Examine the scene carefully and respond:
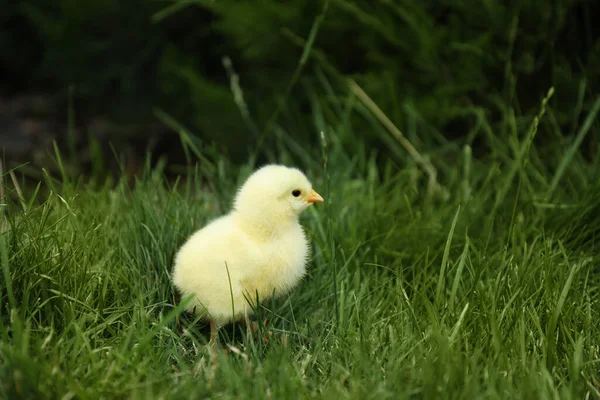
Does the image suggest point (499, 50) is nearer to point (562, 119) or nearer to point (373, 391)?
point (562, 119)

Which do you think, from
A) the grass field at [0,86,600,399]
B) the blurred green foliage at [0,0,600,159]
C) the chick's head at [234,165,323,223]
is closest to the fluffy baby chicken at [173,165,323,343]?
the chick's head at [234,165,323,223]

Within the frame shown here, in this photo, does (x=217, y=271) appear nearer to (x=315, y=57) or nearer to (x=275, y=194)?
(x=275, y=194)

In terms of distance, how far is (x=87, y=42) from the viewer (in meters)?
6.34

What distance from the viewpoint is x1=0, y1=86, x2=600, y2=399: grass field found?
210 cm

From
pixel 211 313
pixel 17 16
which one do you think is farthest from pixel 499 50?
pixel 17 16

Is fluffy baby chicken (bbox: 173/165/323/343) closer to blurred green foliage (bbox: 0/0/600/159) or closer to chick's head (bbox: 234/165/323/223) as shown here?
Result: chick's head (bbox: 234/165/323/223)

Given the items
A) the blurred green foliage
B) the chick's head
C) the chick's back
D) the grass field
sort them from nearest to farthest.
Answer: the grass field < the chick's back < the chick's head < the blurred green foliage

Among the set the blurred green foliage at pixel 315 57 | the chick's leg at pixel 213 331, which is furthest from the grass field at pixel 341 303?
the blurred green foliage at pixel 315 57

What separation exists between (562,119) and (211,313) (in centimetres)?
225

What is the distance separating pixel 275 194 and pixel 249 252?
23cm

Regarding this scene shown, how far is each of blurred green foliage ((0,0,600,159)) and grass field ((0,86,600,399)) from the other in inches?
23.9

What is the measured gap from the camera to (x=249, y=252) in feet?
8.46

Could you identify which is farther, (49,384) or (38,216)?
(38,216)

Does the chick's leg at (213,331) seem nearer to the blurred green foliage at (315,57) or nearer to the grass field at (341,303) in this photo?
the grass field at (341,303)
